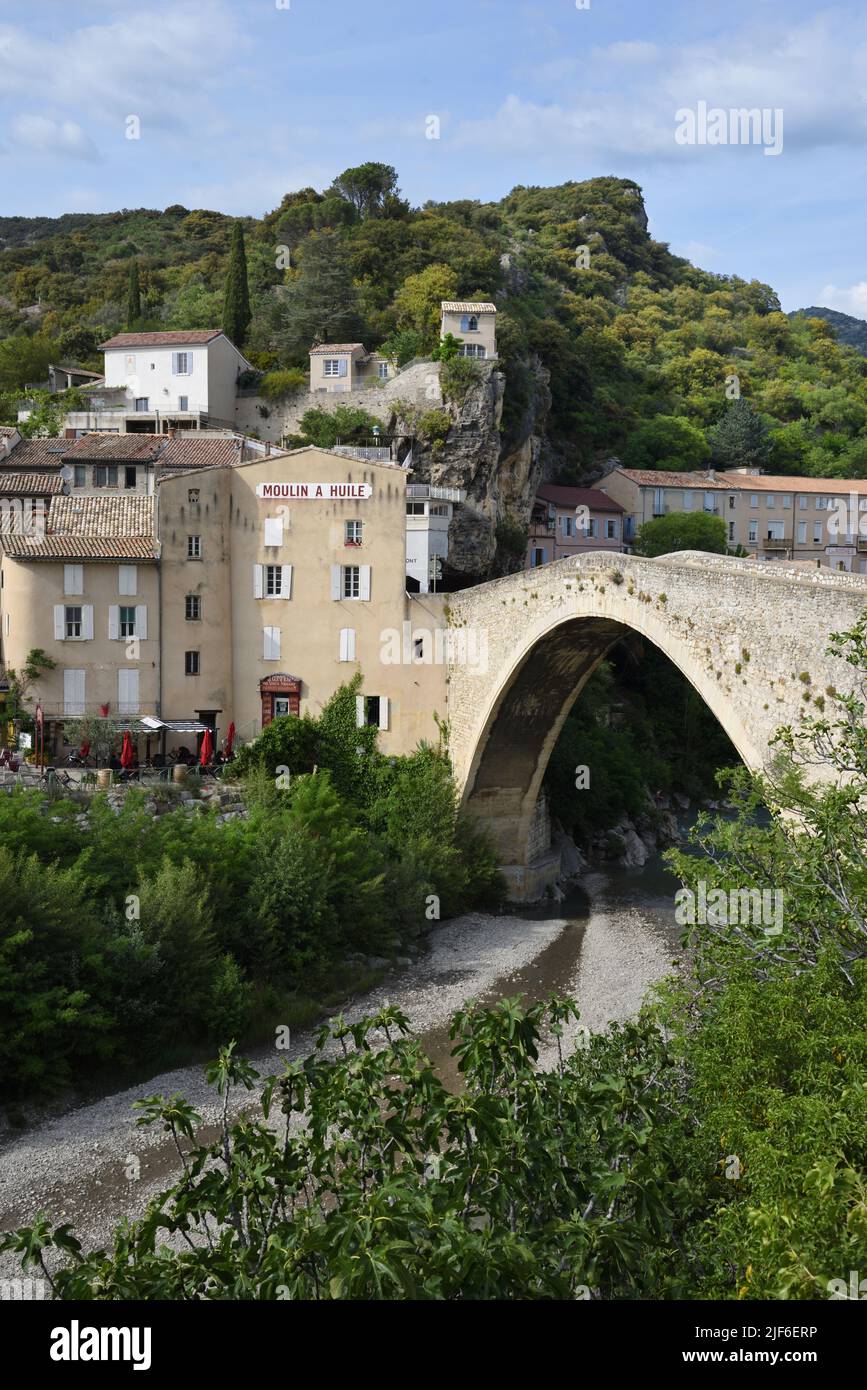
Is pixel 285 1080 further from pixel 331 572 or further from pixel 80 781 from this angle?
pixel 331 572

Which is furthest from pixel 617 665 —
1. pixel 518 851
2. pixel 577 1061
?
pixel 577 1061

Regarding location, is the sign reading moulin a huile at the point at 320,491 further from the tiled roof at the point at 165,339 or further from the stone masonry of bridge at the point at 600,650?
the tiled roof at the point at 165,339

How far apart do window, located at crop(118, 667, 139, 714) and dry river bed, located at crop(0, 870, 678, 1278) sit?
8.45m

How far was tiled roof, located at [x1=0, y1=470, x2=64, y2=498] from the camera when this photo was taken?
3147 centimetres

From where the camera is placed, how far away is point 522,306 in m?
50.1

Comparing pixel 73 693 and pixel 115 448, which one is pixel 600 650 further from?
pixel 115 448

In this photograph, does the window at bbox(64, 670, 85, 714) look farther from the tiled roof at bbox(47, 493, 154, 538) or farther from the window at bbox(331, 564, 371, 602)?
the window at bbox(331, 564, 371, 602)

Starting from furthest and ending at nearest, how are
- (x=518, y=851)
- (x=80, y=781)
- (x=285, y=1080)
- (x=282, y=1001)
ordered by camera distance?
(x=518, y=851)
(x=80, y=781)
(x=282, y=1001)
(x=285, y=1080)

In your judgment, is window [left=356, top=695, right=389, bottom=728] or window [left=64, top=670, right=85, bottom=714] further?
window [left=356, top=695, right=389, bottom=728]

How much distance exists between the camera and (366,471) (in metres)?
26.0

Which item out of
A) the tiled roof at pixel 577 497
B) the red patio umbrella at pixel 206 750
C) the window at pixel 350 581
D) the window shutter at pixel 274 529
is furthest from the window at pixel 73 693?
the tiled roof at pixel 577 497

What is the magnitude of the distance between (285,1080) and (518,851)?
2010 cm

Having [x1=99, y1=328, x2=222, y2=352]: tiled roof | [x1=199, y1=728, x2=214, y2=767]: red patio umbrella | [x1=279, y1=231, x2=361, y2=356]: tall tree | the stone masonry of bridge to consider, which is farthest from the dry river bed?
[x1=279, y1=231, x2=361, y2=356]: tall tree
